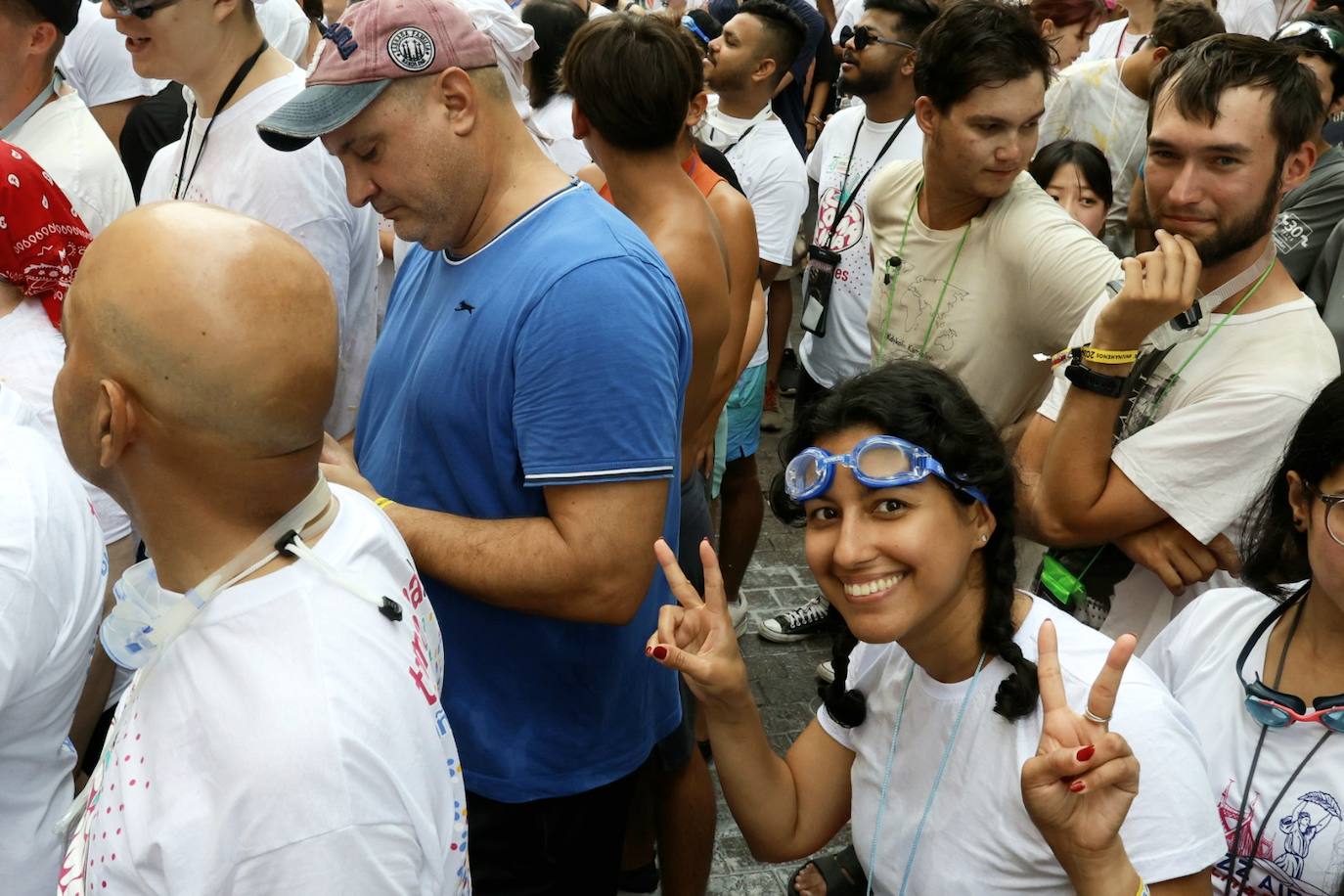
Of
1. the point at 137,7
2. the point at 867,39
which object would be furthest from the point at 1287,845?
the point at 867,39

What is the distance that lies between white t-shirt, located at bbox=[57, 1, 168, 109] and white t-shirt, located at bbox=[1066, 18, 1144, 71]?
14.9ft

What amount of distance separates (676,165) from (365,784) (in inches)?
89.0

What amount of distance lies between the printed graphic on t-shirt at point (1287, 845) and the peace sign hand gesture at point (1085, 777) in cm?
35

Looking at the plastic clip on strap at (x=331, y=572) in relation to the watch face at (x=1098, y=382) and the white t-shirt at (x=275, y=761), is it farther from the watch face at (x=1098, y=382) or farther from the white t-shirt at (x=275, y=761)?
the watch face at (x=1098, y=382)

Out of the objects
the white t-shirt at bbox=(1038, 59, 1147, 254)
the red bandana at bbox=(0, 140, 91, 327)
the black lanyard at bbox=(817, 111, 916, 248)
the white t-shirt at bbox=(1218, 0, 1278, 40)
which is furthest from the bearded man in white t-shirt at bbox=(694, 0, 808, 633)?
the red bandana at bbox=(0, 140, 91, 327)

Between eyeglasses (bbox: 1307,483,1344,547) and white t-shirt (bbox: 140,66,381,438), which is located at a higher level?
eyeglasses (bbox: 1307,483,1344,547)

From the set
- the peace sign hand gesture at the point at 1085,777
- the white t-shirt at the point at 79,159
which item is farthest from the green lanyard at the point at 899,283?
the white t-shirt at the point at 79,159

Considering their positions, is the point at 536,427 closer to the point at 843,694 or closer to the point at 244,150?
the point at 843,694

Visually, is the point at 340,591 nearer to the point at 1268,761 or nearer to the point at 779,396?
the point at 1268,761

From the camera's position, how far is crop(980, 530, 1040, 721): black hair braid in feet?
6.03

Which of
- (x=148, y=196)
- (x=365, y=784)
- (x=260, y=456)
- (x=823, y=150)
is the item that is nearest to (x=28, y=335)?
(x=148, y=196)

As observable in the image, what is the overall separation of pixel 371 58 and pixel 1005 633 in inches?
60.4

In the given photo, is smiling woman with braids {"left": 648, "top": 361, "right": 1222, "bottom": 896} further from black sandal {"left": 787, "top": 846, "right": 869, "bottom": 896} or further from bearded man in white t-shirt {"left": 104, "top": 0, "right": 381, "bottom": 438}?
bearded man in white t-shirt {"left": 104, "top": 0, "right": 381, "bottom": 438}

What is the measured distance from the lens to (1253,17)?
6652 mm
